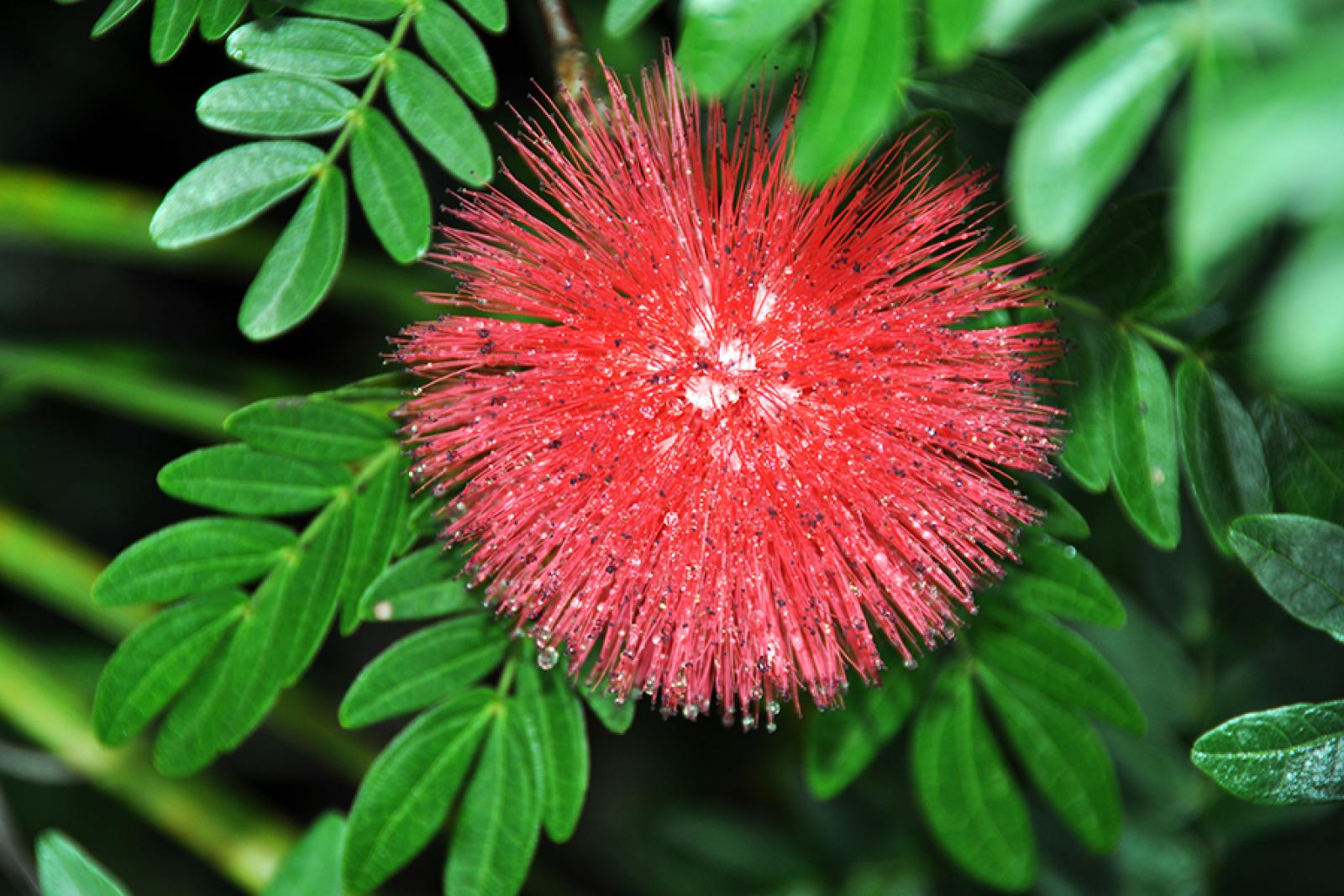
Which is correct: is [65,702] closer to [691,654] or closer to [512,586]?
[512,586]

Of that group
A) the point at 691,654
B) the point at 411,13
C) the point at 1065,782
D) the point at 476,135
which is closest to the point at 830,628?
the point at 691,654

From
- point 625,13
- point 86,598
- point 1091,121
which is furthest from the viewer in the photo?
point 86,598

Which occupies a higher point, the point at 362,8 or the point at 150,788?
the point at 362,8

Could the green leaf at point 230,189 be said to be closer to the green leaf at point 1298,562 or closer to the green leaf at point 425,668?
the green leaf at point 425,668

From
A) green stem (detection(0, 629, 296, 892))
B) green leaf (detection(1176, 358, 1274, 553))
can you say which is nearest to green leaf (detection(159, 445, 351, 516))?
green stem (detection(0, 629, 296, 892))

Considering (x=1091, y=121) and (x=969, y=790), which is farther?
(x=969, y=790)

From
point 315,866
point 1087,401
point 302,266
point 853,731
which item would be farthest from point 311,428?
point 1087,401

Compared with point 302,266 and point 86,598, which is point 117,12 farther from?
point 86,598
